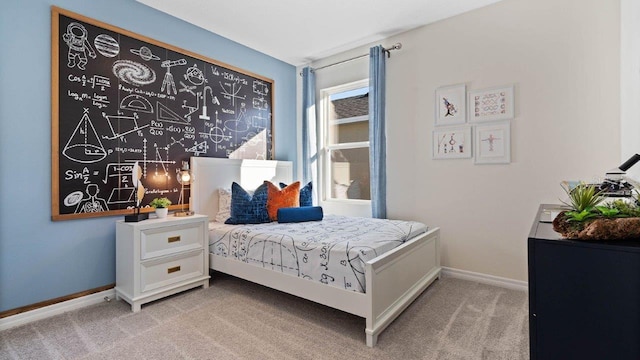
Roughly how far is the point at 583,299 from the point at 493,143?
2250 millimetres

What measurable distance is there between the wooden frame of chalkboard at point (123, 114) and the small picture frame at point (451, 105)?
2357 millimetres

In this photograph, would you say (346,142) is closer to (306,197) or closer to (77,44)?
(306,197)

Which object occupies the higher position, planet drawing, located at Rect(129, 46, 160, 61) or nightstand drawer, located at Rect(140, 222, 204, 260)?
planet drawing, located at Rect(129, 46, 160, 61)

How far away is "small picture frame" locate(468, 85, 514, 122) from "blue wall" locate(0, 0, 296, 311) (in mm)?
3409

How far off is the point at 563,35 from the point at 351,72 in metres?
2.15

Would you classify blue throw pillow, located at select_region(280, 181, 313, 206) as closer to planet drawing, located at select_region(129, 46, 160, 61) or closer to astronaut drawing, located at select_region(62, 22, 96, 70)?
planet drawing, located at select_region(129, 46, 160, 61)

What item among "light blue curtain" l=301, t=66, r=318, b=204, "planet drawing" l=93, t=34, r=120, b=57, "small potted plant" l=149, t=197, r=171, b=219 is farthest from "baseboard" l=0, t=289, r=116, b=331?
"light blue curtain" l=301, t=66, r=318, b=204

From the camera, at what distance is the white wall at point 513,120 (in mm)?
2420

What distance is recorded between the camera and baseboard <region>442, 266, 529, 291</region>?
275 centimetres

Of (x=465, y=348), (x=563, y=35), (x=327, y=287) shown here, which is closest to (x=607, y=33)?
(x=563, y=35)

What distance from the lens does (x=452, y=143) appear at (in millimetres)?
3068

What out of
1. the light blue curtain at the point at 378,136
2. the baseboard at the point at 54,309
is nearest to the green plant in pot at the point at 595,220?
the light blue curtain at the point at 378,136

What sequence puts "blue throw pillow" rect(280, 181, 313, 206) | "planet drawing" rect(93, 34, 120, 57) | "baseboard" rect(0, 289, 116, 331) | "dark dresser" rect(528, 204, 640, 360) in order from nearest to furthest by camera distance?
"dark dresser" rect(528, 204, 640, 360) → "baseboard" rect(0, 289, 116, 331) → "planet drawing" rect(93, 34, 120, 57) → "blue throw pillow" rect(280, 181, 313, 206)

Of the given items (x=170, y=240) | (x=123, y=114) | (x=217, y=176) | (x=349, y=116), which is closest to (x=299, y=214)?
(x=217, y=176)
